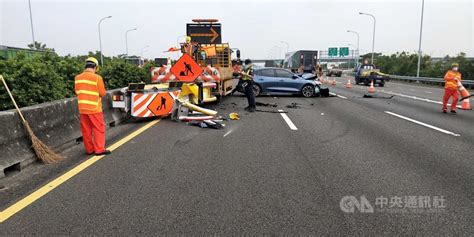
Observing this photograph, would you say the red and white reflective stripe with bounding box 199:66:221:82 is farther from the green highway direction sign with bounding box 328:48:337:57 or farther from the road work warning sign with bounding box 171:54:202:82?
the green highway direction sign with bounding box 328:48:337:57

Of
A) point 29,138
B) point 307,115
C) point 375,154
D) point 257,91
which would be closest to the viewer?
point 29,138

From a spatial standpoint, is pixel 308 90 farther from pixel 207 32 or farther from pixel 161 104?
pixel 161 104

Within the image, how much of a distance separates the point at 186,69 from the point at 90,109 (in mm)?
5491

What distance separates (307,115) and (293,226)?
848cm

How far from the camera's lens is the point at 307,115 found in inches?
465

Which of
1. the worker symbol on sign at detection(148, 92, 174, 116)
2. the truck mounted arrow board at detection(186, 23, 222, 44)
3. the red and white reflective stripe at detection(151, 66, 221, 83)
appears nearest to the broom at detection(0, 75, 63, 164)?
the worker symbol on sign at detection(148, 92, 174, 116)

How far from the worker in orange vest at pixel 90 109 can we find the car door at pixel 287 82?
43.2 ft

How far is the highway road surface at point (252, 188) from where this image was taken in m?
3.60

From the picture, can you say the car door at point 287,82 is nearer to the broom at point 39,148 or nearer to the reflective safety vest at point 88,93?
the reflective safety vest at point 88,93

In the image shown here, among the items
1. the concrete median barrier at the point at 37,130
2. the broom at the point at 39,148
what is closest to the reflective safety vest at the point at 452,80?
the concrete median barrier at the point at 37,130

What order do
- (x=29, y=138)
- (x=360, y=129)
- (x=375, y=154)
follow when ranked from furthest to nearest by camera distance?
1. (x=360, y=129)
2. (x=375, y=154)
3. (x=29, y=138)

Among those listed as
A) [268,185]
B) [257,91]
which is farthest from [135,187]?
[257,91]

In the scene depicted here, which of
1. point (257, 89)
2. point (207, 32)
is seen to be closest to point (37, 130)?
point (207, 32)

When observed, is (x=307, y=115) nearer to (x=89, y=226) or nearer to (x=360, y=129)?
(x=360, y=129)
